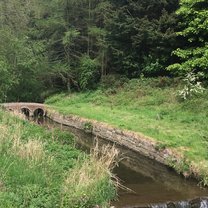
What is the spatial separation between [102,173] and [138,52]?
2246 centimetres

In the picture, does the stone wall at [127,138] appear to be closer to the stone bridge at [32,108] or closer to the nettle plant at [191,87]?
the nettle plant at [191,87]

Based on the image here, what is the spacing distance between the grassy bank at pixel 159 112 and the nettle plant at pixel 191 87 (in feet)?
1.07

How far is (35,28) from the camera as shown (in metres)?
45.1

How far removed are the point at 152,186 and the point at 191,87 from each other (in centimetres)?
1104

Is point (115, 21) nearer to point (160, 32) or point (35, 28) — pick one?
point (160, 32)

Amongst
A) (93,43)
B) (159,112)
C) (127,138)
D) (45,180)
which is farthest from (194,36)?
(45,180)

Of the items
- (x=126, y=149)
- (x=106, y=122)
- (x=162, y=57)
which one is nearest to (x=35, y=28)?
(x=162, y=57)

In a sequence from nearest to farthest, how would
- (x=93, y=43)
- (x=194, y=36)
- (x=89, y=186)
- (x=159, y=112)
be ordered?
(x=89, y=186), (x=159, y=112), (x=194, y=36), (x=93, y=43)

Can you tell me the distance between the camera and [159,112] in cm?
2264

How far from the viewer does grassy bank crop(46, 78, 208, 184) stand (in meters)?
15.5

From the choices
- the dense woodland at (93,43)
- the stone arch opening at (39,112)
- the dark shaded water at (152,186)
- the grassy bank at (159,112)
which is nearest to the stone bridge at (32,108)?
the stone arch opening at (39,112)

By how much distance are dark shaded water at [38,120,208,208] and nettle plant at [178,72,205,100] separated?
6.59 m

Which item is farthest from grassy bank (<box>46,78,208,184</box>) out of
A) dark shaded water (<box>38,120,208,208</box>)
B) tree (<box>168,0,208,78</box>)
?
tree (<box>168,0,208,78</box>)

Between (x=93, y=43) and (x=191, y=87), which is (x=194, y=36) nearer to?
(x=191, y=87)
